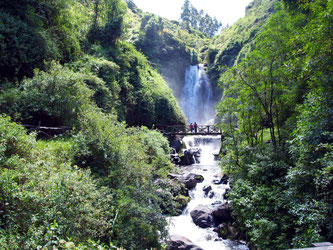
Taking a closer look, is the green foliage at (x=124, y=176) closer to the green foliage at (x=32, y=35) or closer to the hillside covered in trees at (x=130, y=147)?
the hillside covered in trees at (x=130, y=147)

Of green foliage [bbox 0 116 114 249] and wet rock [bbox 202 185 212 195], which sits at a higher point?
wet rock [bbox 202 185 212 195]

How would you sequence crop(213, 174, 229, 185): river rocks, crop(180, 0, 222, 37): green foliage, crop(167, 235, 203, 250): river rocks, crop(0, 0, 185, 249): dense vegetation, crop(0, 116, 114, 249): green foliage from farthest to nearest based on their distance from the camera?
1. crop(180, 0, 222, 37): green foliage
2. crop(213, 174, 229, 185): river rocks
3. crop(167, 235, 203, 250): river rocks
4. crop(0, 0, 185, 249): dense vegetation
5. crop(0, 116, 114, 249): green foliage

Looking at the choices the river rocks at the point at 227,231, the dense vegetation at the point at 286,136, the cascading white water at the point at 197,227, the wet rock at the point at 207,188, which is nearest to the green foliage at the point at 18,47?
the dense vegetation at the point at 286,136

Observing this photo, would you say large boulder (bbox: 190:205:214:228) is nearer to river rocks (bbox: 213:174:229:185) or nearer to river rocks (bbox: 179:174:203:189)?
river rocks (bbox: 179:174:203:189)

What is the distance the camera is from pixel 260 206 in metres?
7.05

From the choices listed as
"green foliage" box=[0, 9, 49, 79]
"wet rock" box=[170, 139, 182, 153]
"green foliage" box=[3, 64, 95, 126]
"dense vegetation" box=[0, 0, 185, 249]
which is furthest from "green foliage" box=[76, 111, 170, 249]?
"wet rock" box=[170, 139, 182, 153]

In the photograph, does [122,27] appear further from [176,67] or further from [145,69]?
[176,67]

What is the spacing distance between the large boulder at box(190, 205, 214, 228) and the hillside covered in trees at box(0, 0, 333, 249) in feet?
4.54

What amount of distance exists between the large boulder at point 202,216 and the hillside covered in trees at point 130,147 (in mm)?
1385

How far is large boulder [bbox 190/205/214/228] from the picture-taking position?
9242mm

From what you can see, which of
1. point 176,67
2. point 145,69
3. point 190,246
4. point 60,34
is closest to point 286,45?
point 190,246

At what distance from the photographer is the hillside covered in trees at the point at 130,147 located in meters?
4.23

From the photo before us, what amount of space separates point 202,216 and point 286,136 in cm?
505

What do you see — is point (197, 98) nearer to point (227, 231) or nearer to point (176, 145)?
point (176, 145)
